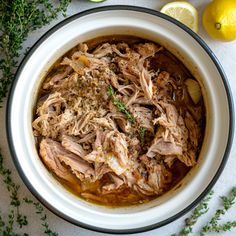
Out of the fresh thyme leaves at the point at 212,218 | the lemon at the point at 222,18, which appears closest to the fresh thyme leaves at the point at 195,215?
the fresh thyme leaves at the point at 212,218

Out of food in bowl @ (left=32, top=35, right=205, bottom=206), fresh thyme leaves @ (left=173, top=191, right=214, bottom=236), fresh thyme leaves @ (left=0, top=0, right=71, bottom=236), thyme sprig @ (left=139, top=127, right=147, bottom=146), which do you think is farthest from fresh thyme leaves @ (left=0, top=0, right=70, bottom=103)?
fresh thyme leaves @ (left=173, top=191, right=214, bottom=236)

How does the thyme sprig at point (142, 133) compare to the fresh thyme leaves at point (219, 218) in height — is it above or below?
above

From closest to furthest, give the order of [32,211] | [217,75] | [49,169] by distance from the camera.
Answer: [217,75] → [49,169] → [32,211]

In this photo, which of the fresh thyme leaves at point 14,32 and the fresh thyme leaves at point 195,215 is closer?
the fresh thyme leaves at point 14,32

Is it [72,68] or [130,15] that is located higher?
[130,15]

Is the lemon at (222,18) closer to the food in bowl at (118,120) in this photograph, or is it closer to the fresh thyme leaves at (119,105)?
the food in bowl at (118,120)

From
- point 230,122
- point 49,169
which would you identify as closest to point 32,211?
point 49,169

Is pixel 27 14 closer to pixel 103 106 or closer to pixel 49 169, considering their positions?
pixel 103 106
